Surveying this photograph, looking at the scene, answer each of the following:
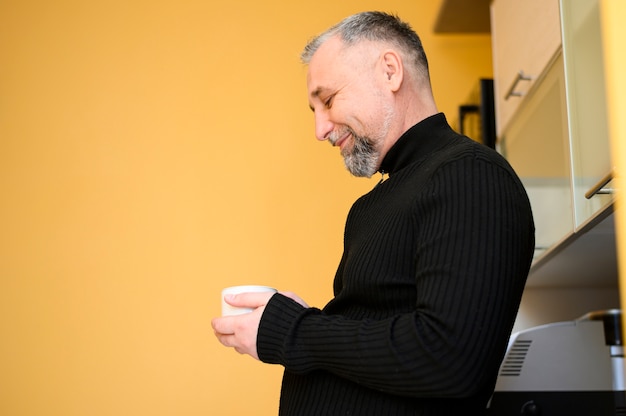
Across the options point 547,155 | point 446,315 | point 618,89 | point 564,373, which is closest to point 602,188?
point 547,155

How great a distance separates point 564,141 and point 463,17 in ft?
3.38

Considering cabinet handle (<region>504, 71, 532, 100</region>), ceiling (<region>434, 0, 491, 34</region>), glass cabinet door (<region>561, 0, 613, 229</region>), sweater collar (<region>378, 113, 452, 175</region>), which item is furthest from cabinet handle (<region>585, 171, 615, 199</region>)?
ceiling (<region>434, 0, 491, 34</region>)

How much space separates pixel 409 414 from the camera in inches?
34.6

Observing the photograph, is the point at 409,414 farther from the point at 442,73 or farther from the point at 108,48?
the point at 108,48

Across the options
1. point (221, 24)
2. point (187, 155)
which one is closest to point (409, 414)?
point (187, 155)

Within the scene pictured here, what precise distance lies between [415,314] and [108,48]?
6.67 feet

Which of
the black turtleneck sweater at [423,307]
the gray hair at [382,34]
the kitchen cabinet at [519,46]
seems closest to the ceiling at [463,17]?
the kitchen cabinet at [519,46]

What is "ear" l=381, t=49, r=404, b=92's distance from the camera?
111cm

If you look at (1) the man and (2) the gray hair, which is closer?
(1) the man

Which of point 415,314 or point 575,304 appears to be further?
point 575,304

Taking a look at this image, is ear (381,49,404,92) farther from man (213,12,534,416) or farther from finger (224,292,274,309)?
finger (224,292,274,309)

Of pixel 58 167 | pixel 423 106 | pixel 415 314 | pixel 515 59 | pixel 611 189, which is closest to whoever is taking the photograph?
pixel 415 314

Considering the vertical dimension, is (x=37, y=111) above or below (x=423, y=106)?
above

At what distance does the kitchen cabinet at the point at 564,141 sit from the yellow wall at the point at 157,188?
2.25ft
